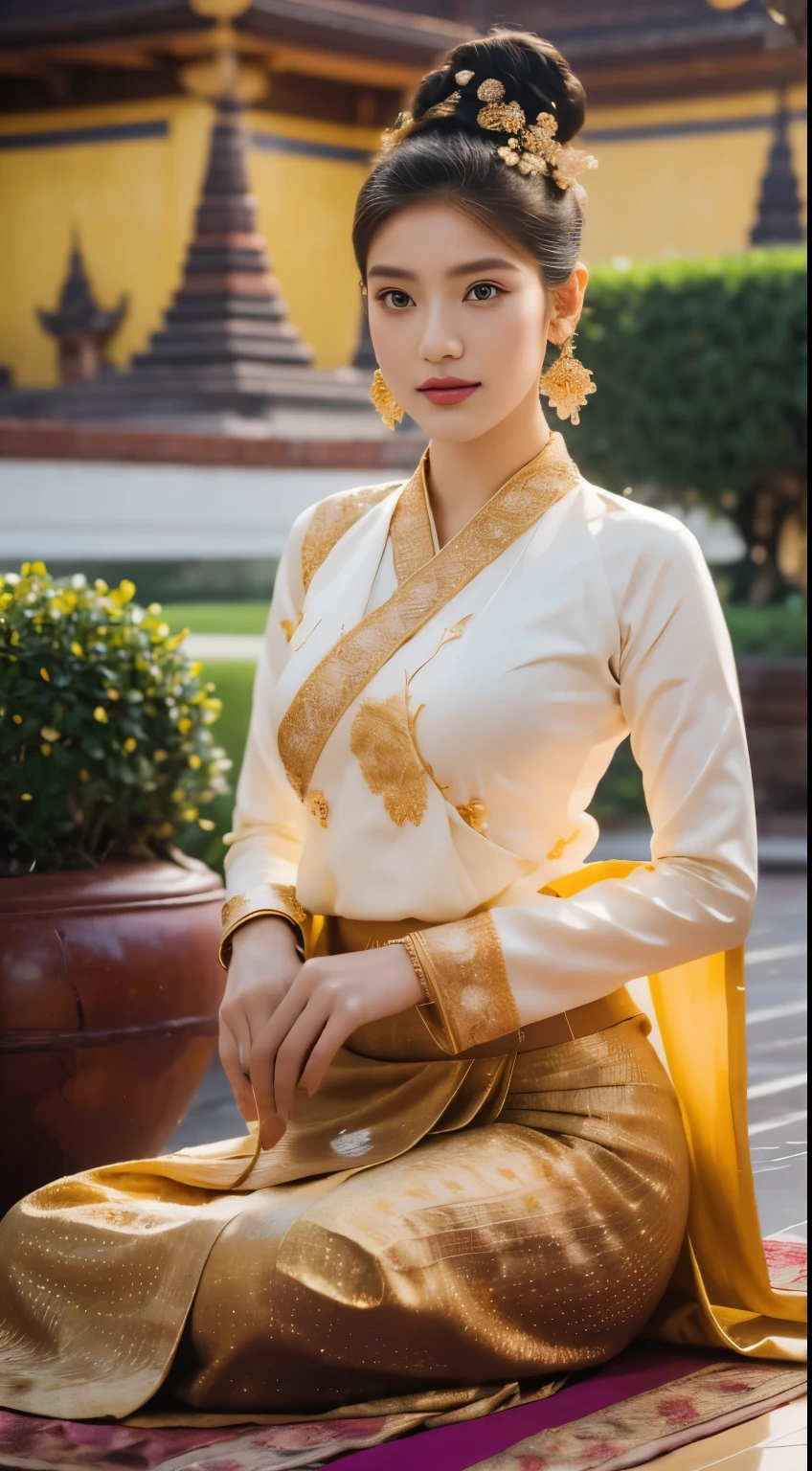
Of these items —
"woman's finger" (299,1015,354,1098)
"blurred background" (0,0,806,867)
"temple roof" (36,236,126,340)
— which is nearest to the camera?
"woman's finger" (299,1015,354,1098)

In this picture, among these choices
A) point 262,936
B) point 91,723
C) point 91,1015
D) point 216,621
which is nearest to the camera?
point 262,936

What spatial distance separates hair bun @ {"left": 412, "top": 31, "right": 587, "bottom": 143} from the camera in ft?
7.30

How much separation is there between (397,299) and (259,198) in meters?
10.4

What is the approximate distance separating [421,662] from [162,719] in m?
1.08

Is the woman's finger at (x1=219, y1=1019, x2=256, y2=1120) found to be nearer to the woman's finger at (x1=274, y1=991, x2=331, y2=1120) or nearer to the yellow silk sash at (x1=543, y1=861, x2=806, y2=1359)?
the woman's finger at (x1=274, y1=991, x2=331, y2=1120)

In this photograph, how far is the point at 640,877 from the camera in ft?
6.99

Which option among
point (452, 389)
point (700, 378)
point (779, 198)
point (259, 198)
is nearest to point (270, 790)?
point (452, 389)

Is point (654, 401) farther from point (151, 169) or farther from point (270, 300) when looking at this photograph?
point (151, 169)

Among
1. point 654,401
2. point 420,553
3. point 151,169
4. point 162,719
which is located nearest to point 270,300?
point 151,169

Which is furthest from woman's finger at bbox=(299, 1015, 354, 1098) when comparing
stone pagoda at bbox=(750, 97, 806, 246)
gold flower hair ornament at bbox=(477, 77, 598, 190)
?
stone pagoda at bbox=(750, 97, 806, 246)

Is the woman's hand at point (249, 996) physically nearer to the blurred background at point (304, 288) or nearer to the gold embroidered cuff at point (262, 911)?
the gold embroidered cuff at point (262, 911)

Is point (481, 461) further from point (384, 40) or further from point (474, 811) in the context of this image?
point (384, 40)

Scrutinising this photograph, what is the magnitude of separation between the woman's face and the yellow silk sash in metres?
0.54

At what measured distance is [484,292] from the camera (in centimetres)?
218
